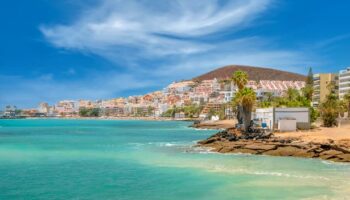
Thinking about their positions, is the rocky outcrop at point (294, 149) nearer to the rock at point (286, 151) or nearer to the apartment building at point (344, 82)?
the rock at point (286, 151)

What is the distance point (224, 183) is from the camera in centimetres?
2350

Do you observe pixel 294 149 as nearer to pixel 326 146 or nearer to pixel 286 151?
pixel 286 151

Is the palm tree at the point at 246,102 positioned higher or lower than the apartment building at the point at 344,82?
lower

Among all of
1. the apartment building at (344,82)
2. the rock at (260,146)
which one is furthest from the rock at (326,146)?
the apartment building at (344,82)

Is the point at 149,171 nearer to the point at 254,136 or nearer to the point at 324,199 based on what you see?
the point at 324,199

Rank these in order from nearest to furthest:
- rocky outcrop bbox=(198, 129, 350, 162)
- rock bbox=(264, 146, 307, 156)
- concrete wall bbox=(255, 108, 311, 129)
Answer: rocky outcrop bbox=(198, 129, 350, 162) → rock bbox=(264, 146, 307, 156) → concrete wall bbox=(255, 108, 311, 129)

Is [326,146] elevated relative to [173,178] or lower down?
elevated

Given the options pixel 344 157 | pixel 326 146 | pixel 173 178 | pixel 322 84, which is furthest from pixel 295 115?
pixel 322 84

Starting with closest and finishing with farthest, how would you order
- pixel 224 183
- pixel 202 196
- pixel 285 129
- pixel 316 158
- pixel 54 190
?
1. pixel 202 196
2. pixel 54 190
3. pixel 224 183
4. pixel 316 158
5. pixel 285 129

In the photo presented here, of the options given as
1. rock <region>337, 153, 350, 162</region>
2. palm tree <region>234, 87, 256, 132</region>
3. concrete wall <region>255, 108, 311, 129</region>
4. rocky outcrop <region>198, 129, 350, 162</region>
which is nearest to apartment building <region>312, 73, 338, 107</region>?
concrete wall <region>255, 108, 311, 129</region>

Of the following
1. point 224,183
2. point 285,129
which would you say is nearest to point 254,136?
point 285,129

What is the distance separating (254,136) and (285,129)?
437 inches

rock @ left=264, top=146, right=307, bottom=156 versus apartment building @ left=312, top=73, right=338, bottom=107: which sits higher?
apartment building @ left=312, top=73, right=338, bottom=107

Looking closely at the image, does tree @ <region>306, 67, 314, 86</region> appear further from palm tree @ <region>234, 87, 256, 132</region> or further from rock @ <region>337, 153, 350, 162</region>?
rock @ <region>337, 153, 350, 162</region>
